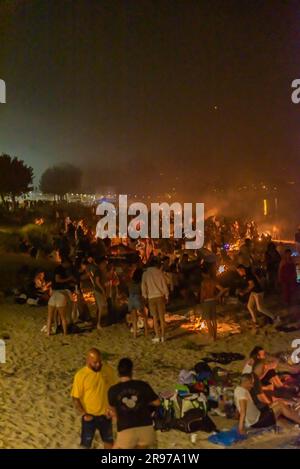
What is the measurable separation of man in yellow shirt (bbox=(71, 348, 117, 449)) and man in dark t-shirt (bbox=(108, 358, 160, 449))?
0.47 m

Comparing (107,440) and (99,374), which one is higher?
(99,374)

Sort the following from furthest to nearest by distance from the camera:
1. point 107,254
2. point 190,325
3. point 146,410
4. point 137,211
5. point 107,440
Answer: point 137,211
point 107,254
point 190,325
point 107,440
point 146,410

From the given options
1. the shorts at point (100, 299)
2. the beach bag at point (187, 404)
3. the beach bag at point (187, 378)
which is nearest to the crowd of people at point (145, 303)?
the shorts at point (100, 299)

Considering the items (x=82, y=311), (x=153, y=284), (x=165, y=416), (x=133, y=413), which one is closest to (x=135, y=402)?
(x=133, y=413)

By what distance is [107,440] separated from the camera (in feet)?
17.4

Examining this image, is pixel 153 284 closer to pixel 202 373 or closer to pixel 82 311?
pixel 82 311

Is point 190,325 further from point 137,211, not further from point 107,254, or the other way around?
point 137,211

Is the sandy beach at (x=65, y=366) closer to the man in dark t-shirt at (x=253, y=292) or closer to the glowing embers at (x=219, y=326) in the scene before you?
the glowing embers at (x=219, y=326)

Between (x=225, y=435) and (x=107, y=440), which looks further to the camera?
(x=225, y=435)

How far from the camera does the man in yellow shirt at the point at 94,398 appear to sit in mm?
5277

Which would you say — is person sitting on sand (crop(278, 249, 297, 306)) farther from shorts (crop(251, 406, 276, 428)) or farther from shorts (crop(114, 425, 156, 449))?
shorts (crop(114, 425, 156, 449))

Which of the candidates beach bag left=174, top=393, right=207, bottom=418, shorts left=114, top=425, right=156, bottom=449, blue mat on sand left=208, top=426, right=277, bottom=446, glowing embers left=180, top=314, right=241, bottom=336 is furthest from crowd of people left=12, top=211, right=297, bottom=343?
shorts left=114, top=425, right=156, bottom=449
